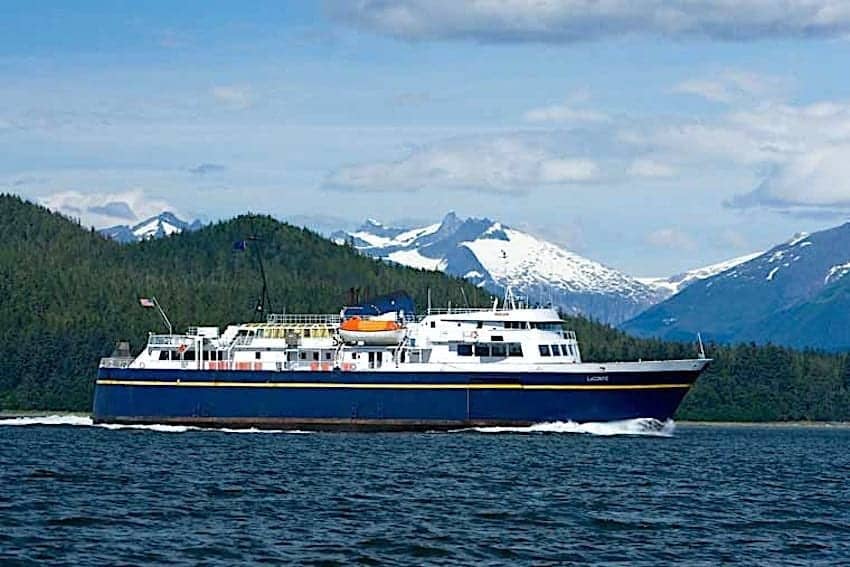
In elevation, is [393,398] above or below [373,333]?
below

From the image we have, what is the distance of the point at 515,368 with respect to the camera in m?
108

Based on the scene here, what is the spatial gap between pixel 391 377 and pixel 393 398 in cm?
134

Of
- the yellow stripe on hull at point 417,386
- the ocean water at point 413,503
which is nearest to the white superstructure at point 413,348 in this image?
the yellow stripe on hull at point 417,386

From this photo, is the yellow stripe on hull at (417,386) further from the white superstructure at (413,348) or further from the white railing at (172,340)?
the white railing at (172,340)

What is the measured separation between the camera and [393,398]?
110m

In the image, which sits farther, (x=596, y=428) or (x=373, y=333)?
(x=373, y=333)

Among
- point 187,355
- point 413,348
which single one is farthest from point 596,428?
point 187,355

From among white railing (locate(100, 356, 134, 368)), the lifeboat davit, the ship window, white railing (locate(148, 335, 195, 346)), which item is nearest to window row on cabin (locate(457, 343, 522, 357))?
the ship window

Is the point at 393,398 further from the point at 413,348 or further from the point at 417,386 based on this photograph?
the point at 413,348

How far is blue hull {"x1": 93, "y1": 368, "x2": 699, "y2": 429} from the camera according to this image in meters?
108

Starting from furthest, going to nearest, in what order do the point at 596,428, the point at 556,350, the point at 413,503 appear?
the point at 556,350
the point at 596,428
the point at 413,503

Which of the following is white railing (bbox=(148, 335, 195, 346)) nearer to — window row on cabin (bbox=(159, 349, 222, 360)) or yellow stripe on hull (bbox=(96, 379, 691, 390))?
window row on cabin (bbox=(159, 349, 222, 360))

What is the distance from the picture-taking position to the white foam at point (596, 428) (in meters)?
108

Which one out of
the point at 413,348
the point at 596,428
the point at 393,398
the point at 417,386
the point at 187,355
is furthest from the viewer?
the point at 187,355
